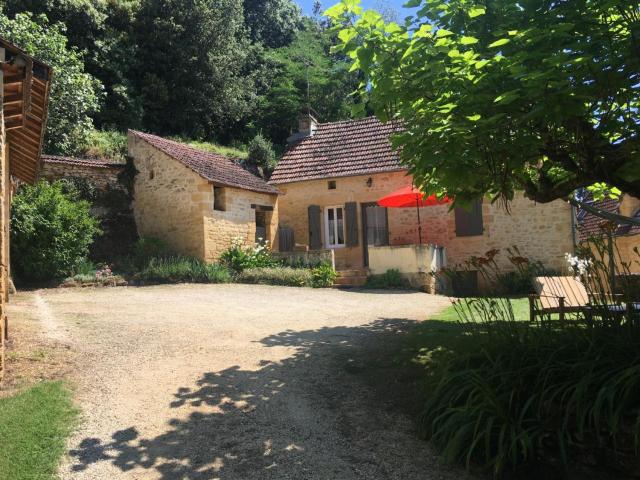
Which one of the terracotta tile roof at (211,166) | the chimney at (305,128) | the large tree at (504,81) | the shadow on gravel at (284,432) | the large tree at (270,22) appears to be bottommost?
the shadow on gravel at (284,432)

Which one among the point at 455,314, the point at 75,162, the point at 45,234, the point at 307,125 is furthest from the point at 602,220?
the point at 75,162

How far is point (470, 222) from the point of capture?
16641 millimetres

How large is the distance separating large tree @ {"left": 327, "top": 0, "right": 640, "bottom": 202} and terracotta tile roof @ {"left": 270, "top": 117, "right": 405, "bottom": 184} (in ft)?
39.7

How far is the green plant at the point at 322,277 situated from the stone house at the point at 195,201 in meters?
3.38

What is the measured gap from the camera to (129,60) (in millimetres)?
26734

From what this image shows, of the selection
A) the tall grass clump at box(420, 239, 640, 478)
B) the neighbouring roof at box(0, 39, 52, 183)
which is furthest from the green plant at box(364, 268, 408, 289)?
the tall grass clump at box(420, 239, 640, 478)

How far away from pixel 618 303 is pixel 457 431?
2.01 meters

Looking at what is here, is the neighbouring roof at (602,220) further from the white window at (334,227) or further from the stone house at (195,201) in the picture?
the stone house at (195,201)

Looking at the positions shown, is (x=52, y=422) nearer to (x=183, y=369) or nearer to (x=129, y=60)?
(x=183, y=369)

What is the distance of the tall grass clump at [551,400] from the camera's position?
133 inches

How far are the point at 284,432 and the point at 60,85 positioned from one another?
18643mm

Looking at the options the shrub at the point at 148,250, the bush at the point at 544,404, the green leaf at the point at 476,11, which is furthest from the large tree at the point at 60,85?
the bush at the point at 544,404

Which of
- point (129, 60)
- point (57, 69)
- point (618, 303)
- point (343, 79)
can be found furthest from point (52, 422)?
point (343, 79)

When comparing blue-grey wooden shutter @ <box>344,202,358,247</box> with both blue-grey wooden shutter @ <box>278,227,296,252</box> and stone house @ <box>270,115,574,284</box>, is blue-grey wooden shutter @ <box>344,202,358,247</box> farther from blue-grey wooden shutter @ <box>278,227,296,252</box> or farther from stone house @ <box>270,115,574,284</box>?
blue-grey wooden shutter @ <box>278,227,296,252</box>
